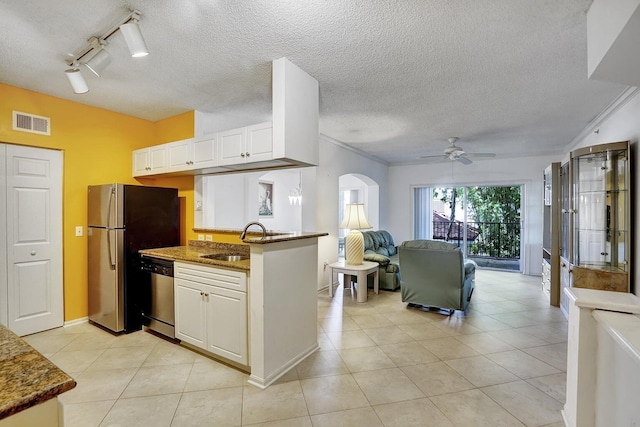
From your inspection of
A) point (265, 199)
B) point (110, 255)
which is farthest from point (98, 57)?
point (265, 199)

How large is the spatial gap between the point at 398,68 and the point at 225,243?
2.54 m

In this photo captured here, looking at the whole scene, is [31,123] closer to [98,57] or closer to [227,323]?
[98,57]

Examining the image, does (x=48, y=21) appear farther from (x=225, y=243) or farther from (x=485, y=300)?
(x=485, y=300)

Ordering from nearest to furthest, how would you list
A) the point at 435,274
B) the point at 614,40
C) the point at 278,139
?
the point at 614,40
the point at 278,139
the point at 435,274

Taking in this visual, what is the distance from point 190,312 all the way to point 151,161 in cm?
207

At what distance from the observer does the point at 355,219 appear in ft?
15.6

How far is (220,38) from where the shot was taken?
2.18 meters

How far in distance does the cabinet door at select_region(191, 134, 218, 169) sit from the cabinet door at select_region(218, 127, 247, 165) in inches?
3.9

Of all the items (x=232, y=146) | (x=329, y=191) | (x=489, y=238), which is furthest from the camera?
(x=489, y=238)

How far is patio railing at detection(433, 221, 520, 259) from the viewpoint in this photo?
23.9ft

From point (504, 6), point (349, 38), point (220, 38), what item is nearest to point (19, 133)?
point (220, 38)

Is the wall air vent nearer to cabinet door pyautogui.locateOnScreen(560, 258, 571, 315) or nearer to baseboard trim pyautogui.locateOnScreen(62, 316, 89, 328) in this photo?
baseboard trim pyautogui.locateOnScreen(62, 316, 89, 328)

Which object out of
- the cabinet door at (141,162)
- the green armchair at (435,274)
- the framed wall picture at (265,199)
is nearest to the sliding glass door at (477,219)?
the framed wall picture at (265,199)

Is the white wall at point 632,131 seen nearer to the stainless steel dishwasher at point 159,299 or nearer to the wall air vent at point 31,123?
the stainless steel dishwasher at point 159,299
